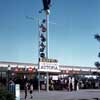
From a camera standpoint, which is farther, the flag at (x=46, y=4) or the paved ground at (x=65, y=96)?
the flag at (x=46, y=4)

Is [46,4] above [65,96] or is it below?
above

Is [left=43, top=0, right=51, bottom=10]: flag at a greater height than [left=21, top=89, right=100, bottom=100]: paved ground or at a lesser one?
greater

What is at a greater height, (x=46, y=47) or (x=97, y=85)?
(x=46, y=47)

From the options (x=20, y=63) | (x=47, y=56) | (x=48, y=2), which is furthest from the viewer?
(x=20, y=63)

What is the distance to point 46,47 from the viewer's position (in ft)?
194

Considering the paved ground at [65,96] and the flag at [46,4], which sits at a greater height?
the flag at [46,4]

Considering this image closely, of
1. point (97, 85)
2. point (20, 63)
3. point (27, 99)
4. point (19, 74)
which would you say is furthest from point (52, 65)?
point (20, 63)

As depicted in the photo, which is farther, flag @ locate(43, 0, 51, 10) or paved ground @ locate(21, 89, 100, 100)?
flag @ locate(43, 0, 51, 10)

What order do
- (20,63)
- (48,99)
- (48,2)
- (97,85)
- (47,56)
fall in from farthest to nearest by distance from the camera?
(20,63)
(97,85)
(47,56)
(48,2)
(48,99)

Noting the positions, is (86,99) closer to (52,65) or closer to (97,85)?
(52,65)

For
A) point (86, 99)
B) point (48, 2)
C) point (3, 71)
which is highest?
point (48, 2)

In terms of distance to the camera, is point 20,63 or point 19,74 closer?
point 19,74

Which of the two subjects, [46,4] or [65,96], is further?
[46,4]

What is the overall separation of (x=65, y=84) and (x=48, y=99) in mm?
24020
